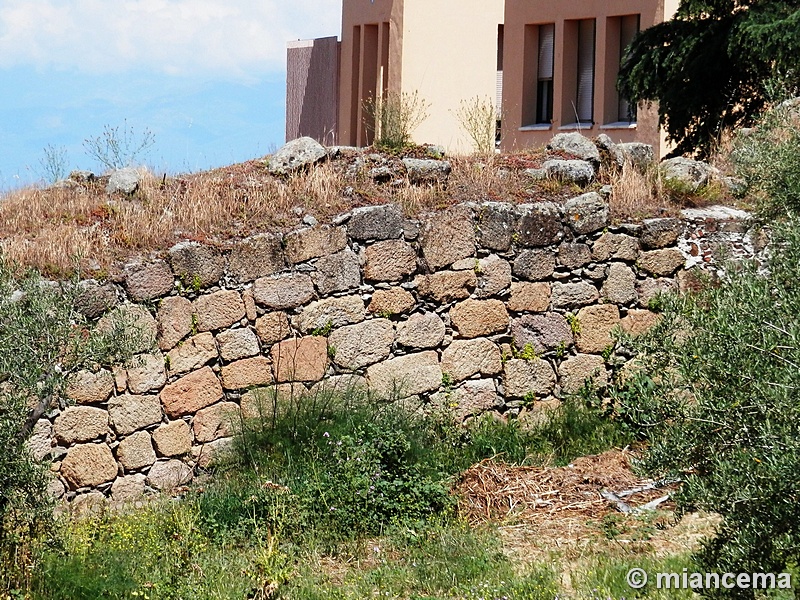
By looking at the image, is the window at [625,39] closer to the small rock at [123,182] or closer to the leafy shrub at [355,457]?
the leafy shrub at [355,457]

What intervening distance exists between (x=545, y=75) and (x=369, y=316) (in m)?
12.3

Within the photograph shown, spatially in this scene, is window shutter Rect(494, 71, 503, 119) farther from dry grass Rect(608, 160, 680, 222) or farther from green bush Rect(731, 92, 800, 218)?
green bush Rect(731, 92, 800, 218)

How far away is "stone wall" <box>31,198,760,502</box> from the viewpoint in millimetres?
6969

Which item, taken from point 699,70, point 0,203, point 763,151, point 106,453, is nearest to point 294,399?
point 106,453

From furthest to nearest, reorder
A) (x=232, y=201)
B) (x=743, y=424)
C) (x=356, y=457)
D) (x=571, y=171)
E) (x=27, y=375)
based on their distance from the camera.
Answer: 1. (x=571, y=171)
2. (x=232, y=201)
3. (x=356, y=457)
4. (x=27, y=375)
5. (x=743, y=424)

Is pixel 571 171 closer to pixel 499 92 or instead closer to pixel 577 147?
pixel 577 147

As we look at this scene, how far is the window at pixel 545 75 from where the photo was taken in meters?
18.7

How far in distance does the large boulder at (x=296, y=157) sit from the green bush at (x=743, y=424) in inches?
186

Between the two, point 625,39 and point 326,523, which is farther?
point 625,39

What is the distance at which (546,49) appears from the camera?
18.8m

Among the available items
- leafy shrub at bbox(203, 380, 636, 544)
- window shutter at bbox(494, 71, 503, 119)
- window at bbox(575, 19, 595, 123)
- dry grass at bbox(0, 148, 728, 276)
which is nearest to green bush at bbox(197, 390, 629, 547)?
leafy shrub at bbox(203, 380, 636, 544)

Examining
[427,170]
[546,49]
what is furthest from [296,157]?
[546,49]

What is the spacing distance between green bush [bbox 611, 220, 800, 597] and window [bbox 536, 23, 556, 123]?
1484cm

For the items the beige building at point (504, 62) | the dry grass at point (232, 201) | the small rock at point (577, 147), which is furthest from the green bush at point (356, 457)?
the beige building at point (504, 62)
